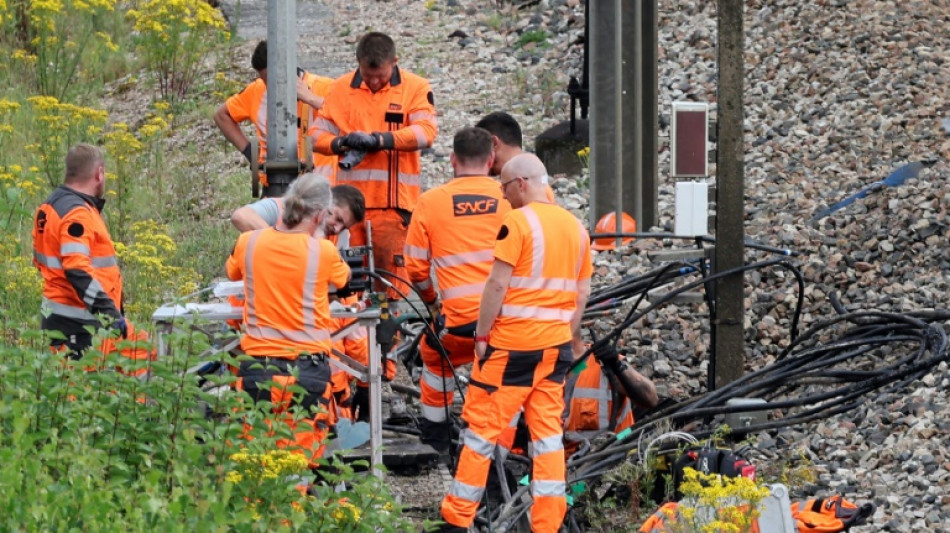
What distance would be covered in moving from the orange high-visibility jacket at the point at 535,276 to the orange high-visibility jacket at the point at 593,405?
1.06 metres

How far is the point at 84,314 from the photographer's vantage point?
844 cm

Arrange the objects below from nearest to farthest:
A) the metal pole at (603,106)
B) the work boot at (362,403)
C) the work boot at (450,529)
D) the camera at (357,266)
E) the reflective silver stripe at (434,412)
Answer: the work boot at (450,529) < the camera at (357,266) < the reflective silver stripe at (434,412) < the work boot at (362,403) < the metal pole at (603,106)

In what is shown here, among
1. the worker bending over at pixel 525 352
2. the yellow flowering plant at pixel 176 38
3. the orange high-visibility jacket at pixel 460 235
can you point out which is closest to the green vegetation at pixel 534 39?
the yellow flowering plant at pixel 176 38

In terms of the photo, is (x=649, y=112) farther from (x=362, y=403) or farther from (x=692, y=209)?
(x=362, y=403)

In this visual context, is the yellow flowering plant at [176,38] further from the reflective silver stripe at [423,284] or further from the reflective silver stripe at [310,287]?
the reflective silver stripe at [310,287]

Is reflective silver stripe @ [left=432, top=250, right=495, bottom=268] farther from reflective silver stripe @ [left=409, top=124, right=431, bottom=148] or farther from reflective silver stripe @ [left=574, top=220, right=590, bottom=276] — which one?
reflective silver stripe @ [left=409, top=124, right=431, bottom=148]

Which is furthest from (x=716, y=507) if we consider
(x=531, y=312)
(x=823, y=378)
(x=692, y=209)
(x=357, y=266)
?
(x=692, y=209)

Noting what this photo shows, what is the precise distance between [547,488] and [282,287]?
156 centimetres

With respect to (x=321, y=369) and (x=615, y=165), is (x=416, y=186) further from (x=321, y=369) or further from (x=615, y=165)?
(x=321, y=369)

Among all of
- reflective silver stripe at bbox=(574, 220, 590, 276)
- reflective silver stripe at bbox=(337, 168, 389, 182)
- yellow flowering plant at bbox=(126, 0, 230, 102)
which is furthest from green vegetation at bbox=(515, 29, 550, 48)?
reflective silver stripe at bbox=(574, 220, 590, 276)

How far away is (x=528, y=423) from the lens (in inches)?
296

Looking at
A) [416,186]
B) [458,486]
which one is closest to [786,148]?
[416,186]

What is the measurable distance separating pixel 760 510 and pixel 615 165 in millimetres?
4622

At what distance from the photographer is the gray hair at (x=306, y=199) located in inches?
287
